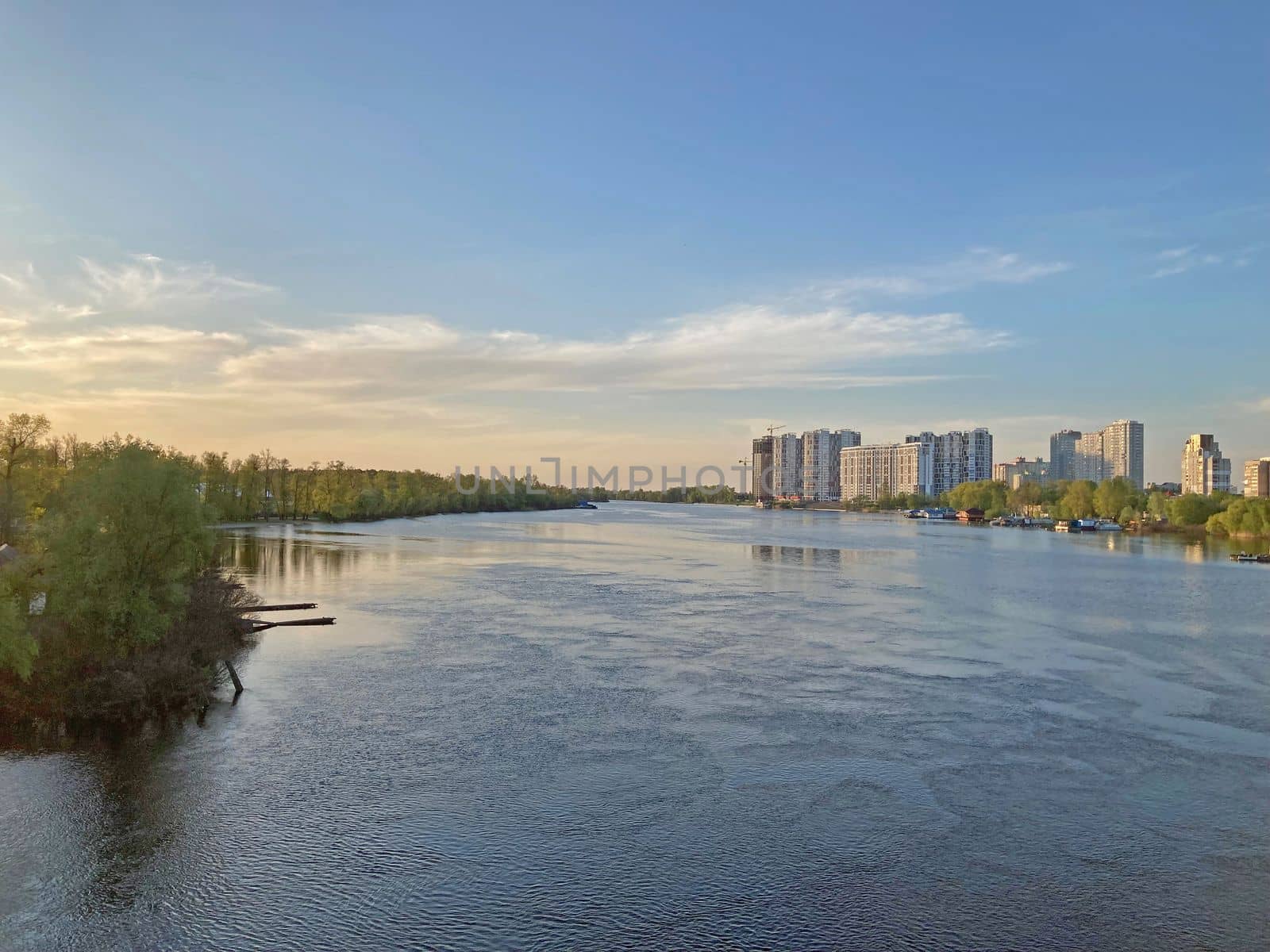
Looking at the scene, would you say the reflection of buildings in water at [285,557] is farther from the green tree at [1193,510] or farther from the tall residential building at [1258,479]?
the tall residential building at [1258,479]

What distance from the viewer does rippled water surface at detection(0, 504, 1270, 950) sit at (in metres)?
10.7

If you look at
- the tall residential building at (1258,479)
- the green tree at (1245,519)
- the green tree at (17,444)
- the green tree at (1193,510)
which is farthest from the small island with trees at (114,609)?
the tall residential building at (1258,479)

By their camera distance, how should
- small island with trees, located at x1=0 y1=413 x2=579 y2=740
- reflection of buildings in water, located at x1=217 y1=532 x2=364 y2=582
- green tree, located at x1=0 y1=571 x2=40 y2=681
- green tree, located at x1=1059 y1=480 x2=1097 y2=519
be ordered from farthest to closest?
1. green tree, located at x1=1059 y1=480 x2=1097 y2=519
2. reflection of buildings in water, located at x1=217 y1=532 x2=364 y2=582
3. small island with trees, located at x1=0 y1=413 x2=579 y2=740
4. green tree, located at x1=0 y1=571 x2=40 y2=681

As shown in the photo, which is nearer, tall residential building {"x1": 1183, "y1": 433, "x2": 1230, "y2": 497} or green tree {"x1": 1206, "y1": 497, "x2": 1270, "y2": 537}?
green tree {"x1": 1206, "y1": 497, "x2": 1270, "y2": 537}

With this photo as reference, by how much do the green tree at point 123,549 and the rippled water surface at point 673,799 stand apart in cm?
344

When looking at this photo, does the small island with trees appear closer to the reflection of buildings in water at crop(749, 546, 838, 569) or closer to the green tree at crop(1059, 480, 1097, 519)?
Answer: the reflection of buildings in water at crop(749, 546, 838, 569)

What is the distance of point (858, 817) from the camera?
1343 cm

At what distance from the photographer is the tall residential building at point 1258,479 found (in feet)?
461

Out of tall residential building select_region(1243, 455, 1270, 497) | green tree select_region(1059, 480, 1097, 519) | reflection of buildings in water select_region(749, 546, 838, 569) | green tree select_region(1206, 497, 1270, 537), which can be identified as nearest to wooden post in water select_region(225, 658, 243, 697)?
reflection of buildings in water select_region(749, 546, 838, 569)

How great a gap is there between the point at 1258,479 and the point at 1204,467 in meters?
10.7

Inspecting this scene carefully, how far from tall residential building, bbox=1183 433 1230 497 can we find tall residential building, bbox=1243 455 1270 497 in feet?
13.3

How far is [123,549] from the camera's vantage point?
2095 centimetres

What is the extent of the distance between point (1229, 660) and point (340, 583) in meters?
35.9

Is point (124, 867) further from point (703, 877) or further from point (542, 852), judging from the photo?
point (703, 877)
